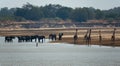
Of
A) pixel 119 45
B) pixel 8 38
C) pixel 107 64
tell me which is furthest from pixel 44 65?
pixel 8 38

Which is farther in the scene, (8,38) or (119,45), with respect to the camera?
(8,38)

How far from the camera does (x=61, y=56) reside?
2461 inches

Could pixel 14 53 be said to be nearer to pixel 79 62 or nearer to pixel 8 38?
pixel 79 62

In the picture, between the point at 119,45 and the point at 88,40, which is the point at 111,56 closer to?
the point at 119,45

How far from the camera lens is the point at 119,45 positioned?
74562mm

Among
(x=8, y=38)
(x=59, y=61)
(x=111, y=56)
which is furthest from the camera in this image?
(x=8, y=38)

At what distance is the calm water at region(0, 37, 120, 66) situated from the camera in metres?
52.9

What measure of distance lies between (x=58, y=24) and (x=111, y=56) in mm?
129846

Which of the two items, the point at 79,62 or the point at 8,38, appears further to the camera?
the point at 8,38

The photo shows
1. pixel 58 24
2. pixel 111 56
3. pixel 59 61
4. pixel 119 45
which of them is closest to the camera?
pixel 59 61

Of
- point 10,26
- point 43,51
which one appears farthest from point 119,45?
point 10,26

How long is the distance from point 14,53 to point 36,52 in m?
3.08

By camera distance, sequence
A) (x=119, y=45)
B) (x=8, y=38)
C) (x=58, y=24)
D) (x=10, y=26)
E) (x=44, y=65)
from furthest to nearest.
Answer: (x=58, y=24) → (x=10, y=26) → (x=8, y=38) → (x=119, y=45) → (x=44, y=65)

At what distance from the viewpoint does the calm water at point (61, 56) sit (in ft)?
173
